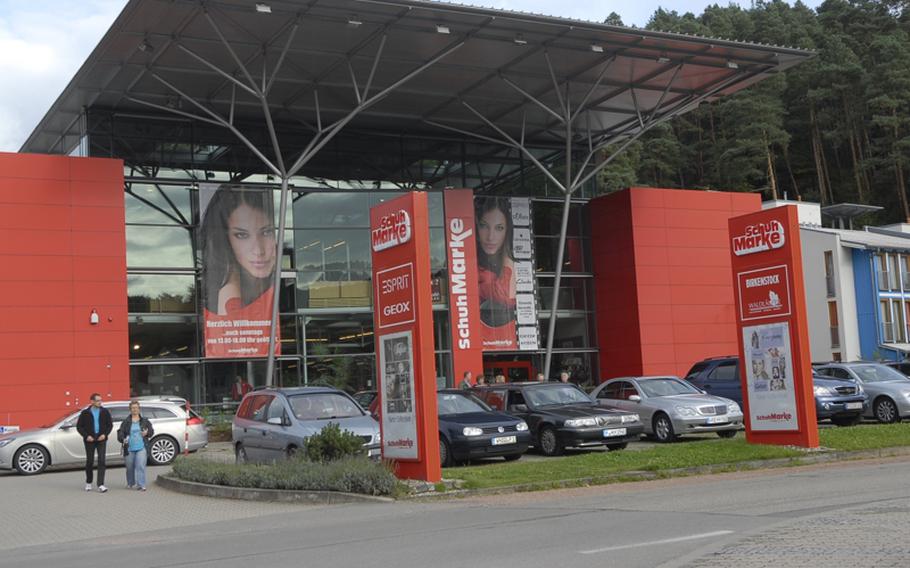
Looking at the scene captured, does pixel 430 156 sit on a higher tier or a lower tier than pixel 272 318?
higher

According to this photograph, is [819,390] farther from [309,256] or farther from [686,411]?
[309,256]

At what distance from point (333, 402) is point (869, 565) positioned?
1330 centimetres

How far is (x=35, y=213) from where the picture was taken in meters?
32.0

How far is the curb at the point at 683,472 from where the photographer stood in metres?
15.2

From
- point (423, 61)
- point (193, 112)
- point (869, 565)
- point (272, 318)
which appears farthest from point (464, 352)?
point (869, 565)

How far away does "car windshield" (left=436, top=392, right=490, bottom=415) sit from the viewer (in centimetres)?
2061

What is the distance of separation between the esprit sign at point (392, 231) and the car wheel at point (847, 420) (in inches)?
524

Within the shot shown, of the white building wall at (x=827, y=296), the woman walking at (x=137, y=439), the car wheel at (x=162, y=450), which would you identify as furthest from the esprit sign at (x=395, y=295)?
the white building wall at (x=827, y=296)

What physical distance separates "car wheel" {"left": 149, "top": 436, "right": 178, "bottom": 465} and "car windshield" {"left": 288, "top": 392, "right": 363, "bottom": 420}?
19.1 ft

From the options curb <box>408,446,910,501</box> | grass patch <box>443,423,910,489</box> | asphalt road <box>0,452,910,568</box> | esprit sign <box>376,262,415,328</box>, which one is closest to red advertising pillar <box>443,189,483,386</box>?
grass patch <box>443,423,910,489</box>

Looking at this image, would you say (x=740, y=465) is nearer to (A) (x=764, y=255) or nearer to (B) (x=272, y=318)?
(A) (x=764, y=255)

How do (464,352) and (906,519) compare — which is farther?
(464,352)

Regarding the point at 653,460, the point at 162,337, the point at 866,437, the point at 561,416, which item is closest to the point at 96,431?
the point at 561,416

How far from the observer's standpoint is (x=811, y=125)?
7631 centimetres
